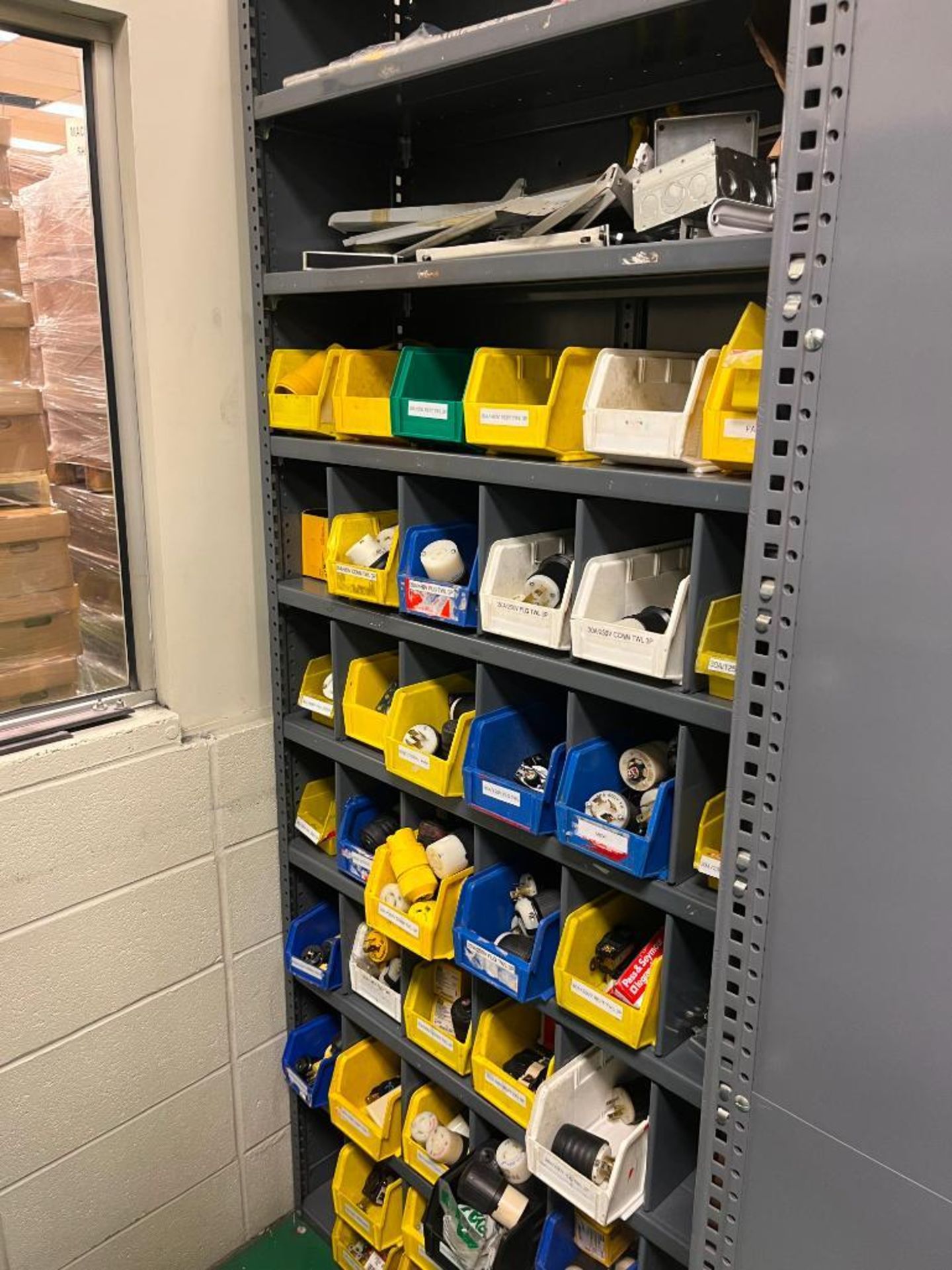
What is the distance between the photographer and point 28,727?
1.55 meters

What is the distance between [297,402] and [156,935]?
1.00 metres

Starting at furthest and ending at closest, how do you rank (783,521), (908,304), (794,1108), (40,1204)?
(40,1204) → (794,1108) → (783,521) → (908,304)

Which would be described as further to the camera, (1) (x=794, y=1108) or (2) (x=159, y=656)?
(2) (x=159, y=656)

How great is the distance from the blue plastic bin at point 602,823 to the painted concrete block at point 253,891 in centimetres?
80

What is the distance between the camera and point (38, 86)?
56.9 inches

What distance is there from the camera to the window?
1460 millimetres

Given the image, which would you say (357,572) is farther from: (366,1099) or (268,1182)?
(268,1182)

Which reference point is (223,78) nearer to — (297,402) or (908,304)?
(297,402)

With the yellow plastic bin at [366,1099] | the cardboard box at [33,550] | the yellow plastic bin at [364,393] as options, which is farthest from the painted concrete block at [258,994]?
the yellow plastic bin at [364,393]

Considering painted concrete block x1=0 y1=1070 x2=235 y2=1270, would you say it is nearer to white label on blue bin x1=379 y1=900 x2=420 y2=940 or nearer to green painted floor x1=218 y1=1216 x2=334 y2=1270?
green painted floor x1=218 y1=1216 x2=334 y2=1270

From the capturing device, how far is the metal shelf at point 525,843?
121 centimetres

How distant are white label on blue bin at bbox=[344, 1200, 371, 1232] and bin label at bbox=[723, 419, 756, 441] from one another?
66.8 inches

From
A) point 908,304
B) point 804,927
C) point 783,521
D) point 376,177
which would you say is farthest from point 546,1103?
point 376,177

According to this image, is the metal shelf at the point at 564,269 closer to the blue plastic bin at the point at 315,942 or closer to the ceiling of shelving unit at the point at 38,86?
the ceiling of shelving unit at the point at 38,86
